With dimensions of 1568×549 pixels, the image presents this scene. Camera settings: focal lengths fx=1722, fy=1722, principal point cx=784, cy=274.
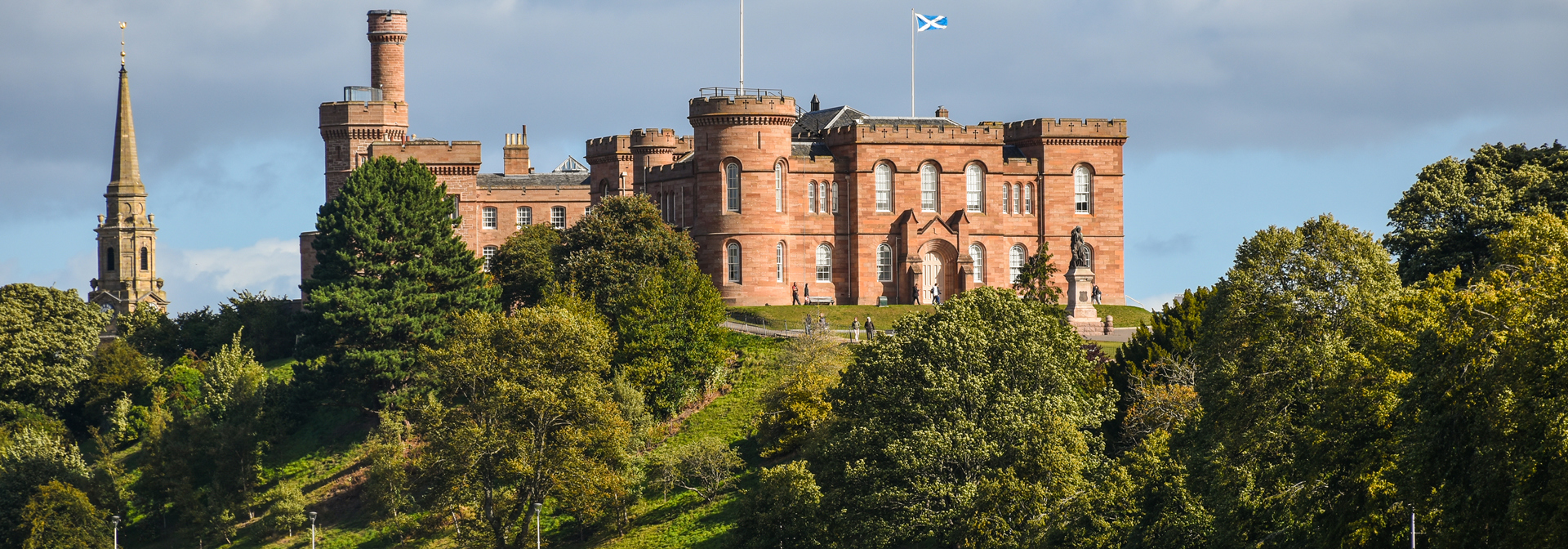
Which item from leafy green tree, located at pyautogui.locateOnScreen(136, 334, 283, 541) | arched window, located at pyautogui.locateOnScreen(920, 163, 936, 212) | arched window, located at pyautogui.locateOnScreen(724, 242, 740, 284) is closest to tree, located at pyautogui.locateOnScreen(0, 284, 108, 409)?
leafy green tree, located at pyautogui.locateOnScreen(136, 334, 283, 541)

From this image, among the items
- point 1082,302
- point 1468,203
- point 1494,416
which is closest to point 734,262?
point 1082,302

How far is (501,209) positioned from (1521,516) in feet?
206

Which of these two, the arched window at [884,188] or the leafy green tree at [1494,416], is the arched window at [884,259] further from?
the leafy green tree at [1494,416]

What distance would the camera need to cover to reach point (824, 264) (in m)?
69.9

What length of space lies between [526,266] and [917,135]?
16.8 metres

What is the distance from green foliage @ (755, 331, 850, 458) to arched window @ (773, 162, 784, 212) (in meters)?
17.0

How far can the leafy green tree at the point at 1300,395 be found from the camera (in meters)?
26.6

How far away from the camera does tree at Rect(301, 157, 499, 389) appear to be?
60.0 meters

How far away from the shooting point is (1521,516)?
2203cm

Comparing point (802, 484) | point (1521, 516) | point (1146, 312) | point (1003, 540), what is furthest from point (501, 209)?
point (1521, 516)

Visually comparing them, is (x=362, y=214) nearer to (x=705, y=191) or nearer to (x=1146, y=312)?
(x=705, y=191)

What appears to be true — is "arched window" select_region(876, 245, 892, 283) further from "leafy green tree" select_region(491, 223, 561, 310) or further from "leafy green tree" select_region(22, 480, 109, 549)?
"leafy green tree" select_region(22, 480, 109, 549)

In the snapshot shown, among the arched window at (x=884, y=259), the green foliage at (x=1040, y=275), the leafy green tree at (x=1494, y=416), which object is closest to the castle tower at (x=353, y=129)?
the arched window at (x=884, y=259)

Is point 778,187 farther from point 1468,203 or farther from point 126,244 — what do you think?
point 126,244
